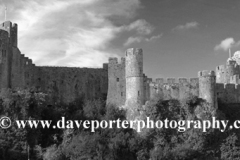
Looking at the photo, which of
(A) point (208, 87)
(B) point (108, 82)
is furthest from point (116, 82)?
(A) point (208, 87)

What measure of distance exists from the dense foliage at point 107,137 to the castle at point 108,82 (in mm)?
1202

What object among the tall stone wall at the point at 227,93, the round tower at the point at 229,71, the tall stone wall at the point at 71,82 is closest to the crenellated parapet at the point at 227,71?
the round tower at the point at 229,71

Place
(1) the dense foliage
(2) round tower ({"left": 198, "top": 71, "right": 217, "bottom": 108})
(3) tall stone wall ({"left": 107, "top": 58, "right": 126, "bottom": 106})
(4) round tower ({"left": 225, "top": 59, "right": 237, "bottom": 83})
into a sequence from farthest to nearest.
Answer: (4) round tower ({"left": 225, "top": 59, "right": 237, "bottom": 83})
(3) tall stone wall ({"left": 107, "top": 58, "right": 126, "bottom": 106})
(2) round tower ({"left": 198, "top": 71, "right": 217, "bottom": 108})
(1) the dense foliage

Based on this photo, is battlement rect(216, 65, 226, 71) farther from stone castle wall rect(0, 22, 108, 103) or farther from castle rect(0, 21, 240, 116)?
stone castle wall rect(0, 22, 108, 103)

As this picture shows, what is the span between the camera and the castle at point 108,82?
39.8 m

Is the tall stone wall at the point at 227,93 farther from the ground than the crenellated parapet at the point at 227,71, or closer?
closer

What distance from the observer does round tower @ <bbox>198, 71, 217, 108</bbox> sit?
4059 cm

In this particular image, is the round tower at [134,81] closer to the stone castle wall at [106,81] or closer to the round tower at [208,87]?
the stone castle wall at [106,81]

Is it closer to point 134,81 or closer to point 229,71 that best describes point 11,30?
point 134,81

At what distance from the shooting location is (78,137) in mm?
36875

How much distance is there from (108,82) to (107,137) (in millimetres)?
6746

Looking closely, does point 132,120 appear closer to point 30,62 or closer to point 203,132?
point 203,132

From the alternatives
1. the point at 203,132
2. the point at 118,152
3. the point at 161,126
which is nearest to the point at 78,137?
the point at 118,152

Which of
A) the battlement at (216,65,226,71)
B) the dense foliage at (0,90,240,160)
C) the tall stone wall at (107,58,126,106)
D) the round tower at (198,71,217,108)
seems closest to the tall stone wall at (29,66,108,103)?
the tall stone wall at (107,58,126,106)
